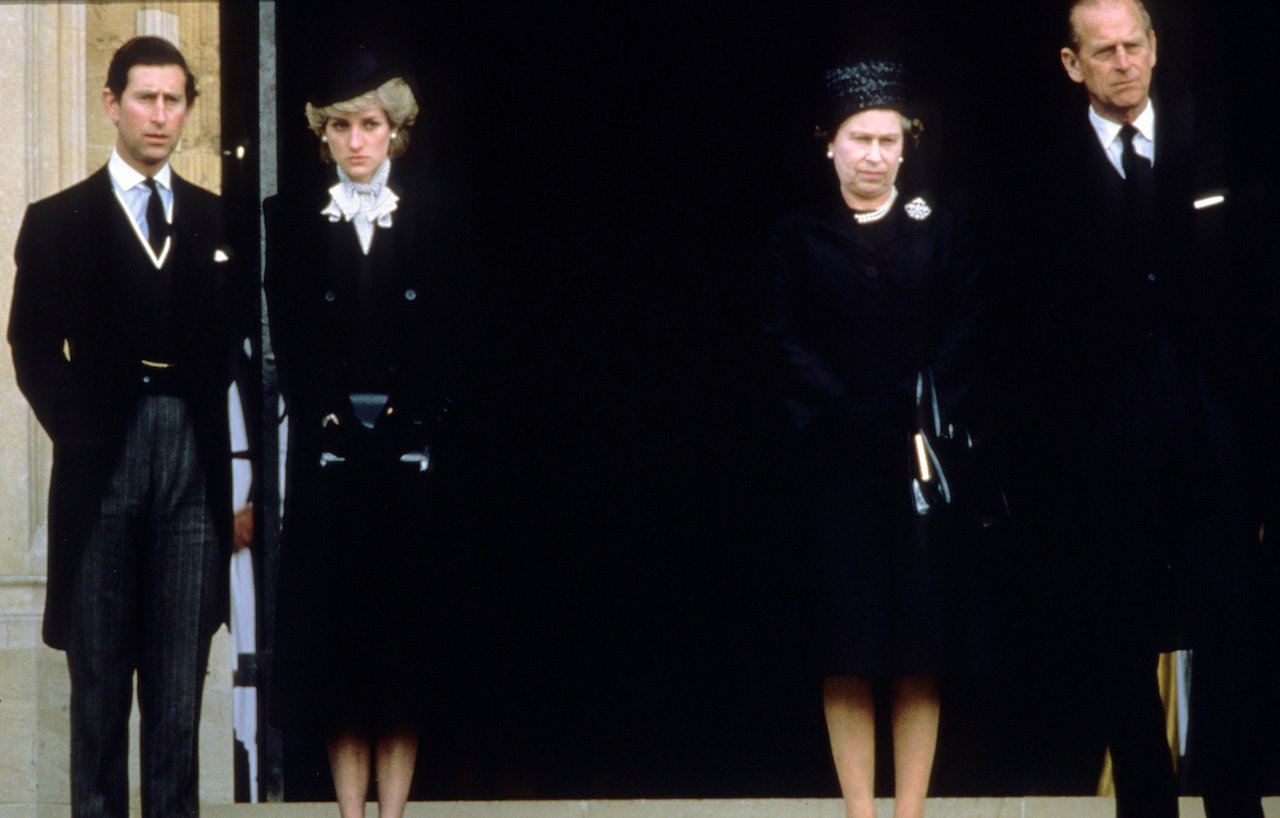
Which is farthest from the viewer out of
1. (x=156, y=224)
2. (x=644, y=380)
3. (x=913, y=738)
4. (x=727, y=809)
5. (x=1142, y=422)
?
(x=644, y=380)

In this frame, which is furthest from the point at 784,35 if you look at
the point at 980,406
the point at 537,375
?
the point at 980,406

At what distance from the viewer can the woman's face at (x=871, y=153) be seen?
632 cm

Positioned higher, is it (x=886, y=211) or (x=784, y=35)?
(x=784, y=35)

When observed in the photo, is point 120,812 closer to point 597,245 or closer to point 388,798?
point 388,798

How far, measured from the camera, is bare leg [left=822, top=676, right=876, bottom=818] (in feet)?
20.2

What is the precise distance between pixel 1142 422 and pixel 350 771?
8.30 ft

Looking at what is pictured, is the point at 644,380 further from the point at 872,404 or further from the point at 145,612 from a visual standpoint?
the point at 145,612

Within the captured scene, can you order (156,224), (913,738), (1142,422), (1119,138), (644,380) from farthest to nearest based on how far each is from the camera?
(644,380) → (156,224) → (1119,138) → (913,738) → (1142,422)

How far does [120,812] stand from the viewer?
6.11 m

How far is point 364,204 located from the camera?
6289 millimetres

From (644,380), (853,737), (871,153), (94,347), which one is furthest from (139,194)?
(853,737)

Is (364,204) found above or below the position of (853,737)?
above

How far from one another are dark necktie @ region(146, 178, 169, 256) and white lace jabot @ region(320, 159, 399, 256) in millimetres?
514

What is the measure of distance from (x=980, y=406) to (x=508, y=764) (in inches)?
103
